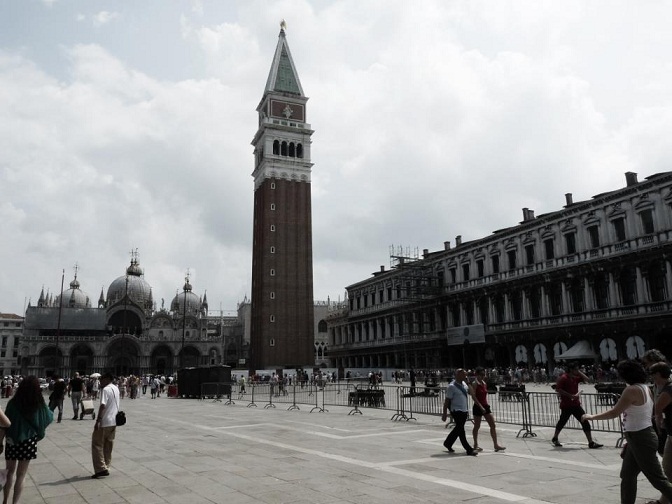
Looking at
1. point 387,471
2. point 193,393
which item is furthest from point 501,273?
point 387,471

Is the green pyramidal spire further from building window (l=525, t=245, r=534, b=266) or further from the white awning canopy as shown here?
the white awning canopy

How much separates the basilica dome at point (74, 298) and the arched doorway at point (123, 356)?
2077 centimetres

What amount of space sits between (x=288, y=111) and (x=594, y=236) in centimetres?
4790

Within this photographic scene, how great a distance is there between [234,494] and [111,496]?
6.14 ft

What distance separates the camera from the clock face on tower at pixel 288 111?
247 feet

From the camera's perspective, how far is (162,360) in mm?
92500

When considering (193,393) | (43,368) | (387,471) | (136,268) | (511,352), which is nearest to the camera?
(387,471)

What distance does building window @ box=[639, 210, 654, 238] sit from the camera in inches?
1443

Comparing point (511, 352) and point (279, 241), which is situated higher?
point (279, 241)

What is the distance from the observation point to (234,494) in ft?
26.6

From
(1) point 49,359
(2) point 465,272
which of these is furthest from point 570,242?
(1) point 49,359

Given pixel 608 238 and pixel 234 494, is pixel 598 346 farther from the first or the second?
pixel 234 494

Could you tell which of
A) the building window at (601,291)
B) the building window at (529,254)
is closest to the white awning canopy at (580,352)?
the building window at (601,291)

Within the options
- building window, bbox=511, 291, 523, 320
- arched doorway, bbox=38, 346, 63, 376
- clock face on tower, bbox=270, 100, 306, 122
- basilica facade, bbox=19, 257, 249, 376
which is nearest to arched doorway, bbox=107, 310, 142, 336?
basilica facade, bbox=19, 257, 249, 376
